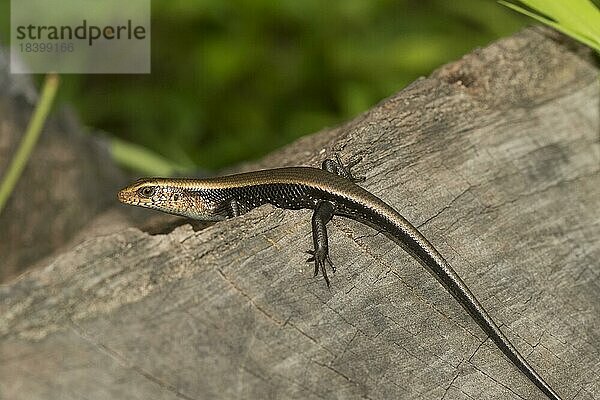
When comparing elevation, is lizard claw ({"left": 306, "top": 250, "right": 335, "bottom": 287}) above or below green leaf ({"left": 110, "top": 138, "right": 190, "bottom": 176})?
above

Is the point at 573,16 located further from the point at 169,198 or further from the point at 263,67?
the point at 263,67

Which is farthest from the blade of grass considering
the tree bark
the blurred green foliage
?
the blurred green foliage

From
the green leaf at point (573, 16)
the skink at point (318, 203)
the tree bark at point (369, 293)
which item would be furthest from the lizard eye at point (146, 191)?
the green leaf at point (573, 16)

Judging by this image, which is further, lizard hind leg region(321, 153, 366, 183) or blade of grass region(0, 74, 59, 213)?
blade of grass region(0, 74, 59, 213)

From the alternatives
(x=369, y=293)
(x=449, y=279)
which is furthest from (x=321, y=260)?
(x=449, y=279)

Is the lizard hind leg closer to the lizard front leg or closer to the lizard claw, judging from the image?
the lizard front leg

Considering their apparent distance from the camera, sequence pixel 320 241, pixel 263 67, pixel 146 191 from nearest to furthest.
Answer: pixel 320 241 → pixel 146 191 → pixel 263 67
